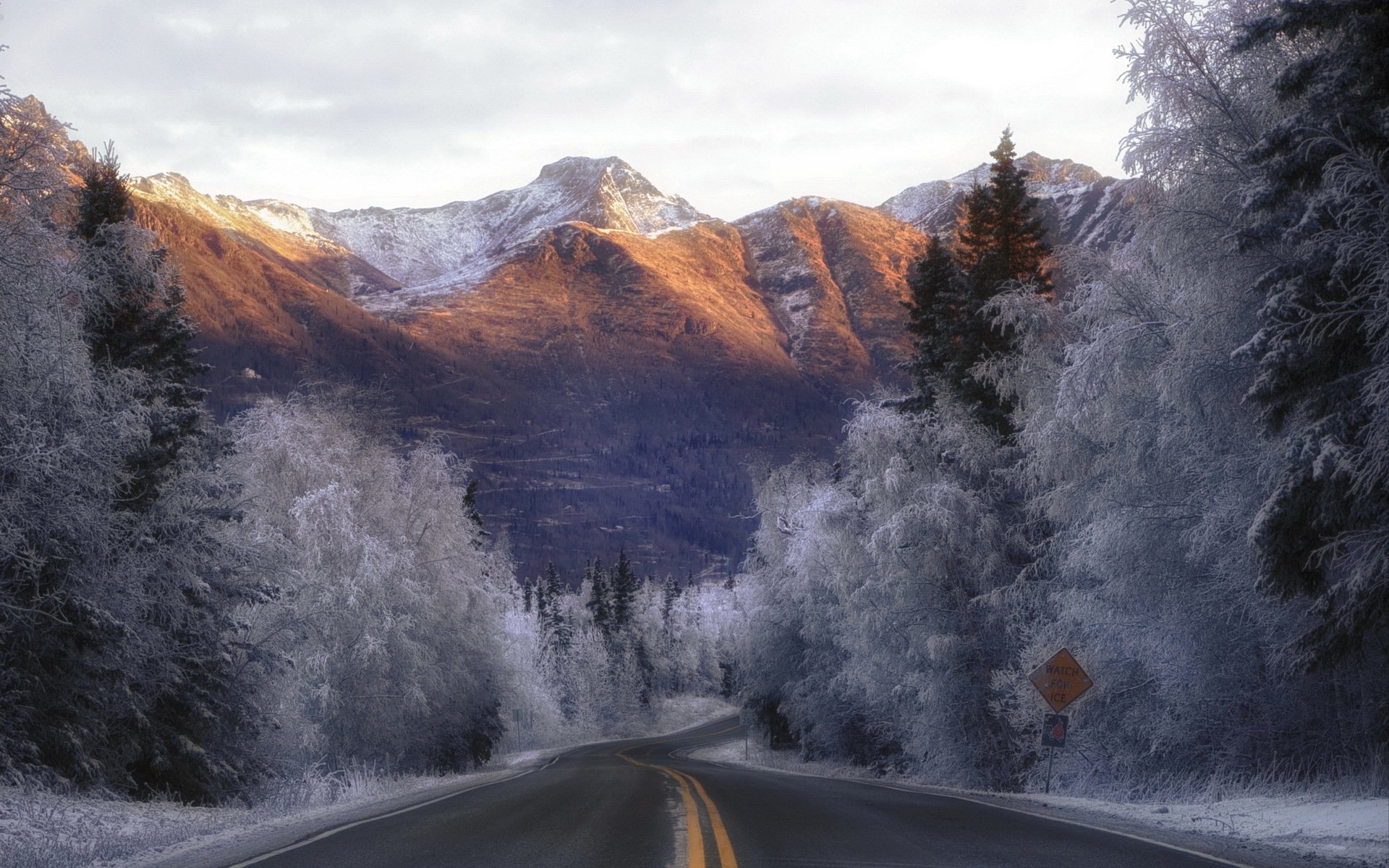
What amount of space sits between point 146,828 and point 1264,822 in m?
13.4

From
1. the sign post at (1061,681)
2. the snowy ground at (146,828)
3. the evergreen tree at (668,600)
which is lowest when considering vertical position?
the evergreen tree at (668,600)

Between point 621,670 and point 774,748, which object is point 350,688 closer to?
point 774,748

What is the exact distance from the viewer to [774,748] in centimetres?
5509

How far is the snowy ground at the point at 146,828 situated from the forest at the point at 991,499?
1.42 meters

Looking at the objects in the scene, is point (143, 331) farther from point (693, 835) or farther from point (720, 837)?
point (720, 837)

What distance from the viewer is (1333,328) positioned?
34.0ft

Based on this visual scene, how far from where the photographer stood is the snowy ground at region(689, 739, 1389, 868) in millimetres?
8820

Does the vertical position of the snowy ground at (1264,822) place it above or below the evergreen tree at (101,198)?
below

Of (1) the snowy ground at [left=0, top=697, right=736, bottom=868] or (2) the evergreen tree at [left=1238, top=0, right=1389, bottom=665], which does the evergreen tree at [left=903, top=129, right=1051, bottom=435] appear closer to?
(2) the evergreen tree at [left=1238, top=0, right=1389, bottom=665]

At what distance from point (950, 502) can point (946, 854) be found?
55.9ft

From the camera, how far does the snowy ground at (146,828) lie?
9.63m

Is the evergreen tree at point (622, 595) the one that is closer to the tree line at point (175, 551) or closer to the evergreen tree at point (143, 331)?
the tree line at point (175, 551)

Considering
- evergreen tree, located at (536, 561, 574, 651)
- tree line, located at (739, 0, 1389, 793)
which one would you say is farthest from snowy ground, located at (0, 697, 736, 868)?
evergreen tree, located at (536, 561, 574, 651)

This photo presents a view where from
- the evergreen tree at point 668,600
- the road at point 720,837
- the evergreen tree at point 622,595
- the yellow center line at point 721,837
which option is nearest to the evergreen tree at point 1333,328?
Result: the road at point 720,837
